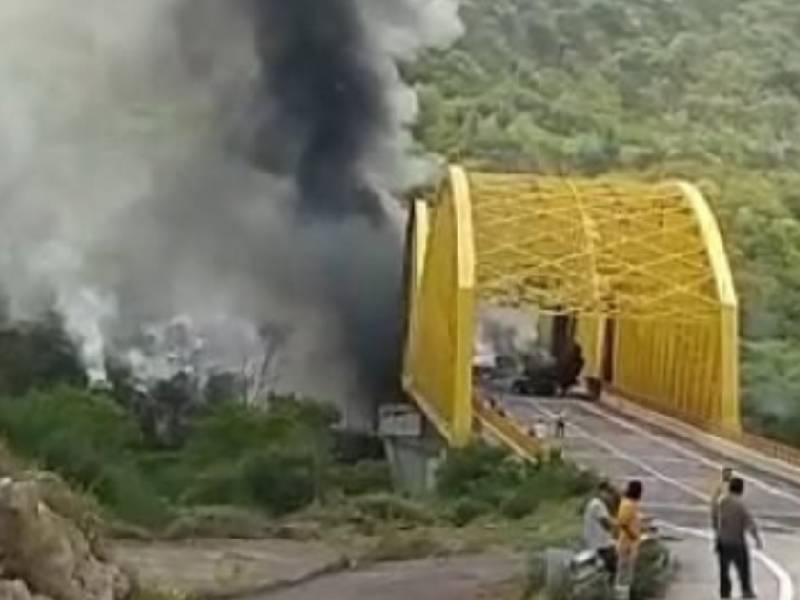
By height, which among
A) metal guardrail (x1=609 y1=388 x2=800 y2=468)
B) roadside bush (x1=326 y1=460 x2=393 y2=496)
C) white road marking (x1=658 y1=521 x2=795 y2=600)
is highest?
metal guardrail (x1=609 y1=388 x2=800 y2=468)

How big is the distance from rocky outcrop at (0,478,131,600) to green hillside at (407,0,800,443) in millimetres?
63511

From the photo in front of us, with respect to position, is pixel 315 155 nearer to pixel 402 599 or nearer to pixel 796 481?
pixel 796 481

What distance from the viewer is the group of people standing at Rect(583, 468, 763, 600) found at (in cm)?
1922

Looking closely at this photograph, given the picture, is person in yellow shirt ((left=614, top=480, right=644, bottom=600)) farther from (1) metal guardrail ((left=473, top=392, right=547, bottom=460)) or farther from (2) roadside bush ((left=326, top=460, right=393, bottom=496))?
(2) roadside bush ((left=326, top=460, right=393, bottom=496))

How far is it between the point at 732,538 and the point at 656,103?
10602 cm

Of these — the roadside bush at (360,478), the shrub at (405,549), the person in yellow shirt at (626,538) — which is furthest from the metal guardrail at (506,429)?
the person in yellow shirt at (626,538)

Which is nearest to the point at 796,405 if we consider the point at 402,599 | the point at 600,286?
the point at 600,286

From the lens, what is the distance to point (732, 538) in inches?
786

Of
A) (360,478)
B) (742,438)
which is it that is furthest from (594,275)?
(742,438)

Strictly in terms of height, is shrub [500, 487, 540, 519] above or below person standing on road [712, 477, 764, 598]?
below

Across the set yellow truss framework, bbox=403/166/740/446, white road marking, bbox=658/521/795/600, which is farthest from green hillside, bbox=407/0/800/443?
white road marking, bbox=658/521/795/600

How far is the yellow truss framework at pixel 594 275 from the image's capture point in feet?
181

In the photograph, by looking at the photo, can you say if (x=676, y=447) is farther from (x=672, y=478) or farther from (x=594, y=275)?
(x=594, y=275)

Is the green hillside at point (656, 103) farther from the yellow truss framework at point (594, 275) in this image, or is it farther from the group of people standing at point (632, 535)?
the group of people standing at point (632, 535)
